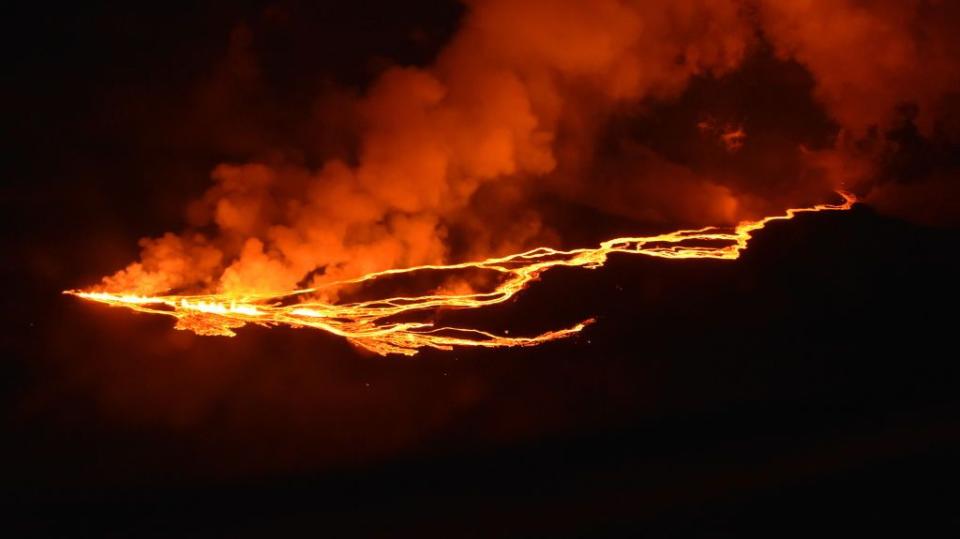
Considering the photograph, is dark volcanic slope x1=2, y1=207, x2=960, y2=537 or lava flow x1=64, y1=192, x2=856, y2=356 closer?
dark volcanic slope x1=2, y1=207, x2=960, y2=537

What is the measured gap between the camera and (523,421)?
4910mm

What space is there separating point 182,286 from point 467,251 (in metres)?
3.13

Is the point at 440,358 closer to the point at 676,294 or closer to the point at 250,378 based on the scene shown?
the point at 250,378

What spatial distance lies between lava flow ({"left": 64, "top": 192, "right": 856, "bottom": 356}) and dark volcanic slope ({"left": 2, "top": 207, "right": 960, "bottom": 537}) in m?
0.25

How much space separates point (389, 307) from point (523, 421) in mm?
2429

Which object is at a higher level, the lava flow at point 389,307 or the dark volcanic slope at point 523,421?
the lava flow at point 389,307

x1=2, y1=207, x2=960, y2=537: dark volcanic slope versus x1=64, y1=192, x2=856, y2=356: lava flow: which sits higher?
x1=64, y1=192, x2=856, y2=356: lava flow

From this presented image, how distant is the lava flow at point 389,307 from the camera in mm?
6238

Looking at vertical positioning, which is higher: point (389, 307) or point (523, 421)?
point (389, 307)

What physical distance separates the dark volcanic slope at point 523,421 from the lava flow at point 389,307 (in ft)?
0.81

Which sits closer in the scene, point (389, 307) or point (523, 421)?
point (523, 421)

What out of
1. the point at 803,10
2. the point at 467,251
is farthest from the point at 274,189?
the point at 803,10

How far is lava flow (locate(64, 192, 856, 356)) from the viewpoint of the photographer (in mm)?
6238

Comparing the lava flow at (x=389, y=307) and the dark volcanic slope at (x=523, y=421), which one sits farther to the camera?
the lava flow at (x=389, y=307)
